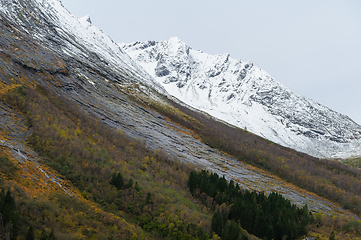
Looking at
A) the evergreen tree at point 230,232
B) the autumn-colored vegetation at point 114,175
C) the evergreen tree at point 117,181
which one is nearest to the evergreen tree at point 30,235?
the autumn-colored vegetation at point 114,175

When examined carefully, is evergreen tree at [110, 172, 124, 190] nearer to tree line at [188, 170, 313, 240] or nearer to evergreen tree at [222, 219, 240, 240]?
tree line at [188, 170, 313, 240]

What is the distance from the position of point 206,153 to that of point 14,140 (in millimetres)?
45261

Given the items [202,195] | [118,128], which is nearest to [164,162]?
[202,195]

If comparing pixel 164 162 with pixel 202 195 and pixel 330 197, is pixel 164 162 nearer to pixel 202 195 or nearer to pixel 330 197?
pixel 202 195

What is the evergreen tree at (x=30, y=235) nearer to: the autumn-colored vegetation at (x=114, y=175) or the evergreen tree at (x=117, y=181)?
the autumn-colored vegetation at (x=114, y=175)

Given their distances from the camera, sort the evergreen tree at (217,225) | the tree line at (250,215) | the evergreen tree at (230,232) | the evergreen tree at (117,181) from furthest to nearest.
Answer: the evergreen tree at (117,181)
the tree line at (250,215)
the evergreen tree at (217,225)
the evergreen tree at (230,232)

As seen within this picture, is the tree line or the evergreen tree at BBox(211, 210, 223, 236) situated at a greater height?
the tree line

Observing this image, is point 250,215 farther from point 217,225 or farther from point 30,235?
point 30,235

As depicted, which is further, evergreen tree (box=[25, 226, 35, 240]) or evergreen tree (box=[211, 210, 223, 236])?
evergreen tree (box=[211, 210, 223, 236])

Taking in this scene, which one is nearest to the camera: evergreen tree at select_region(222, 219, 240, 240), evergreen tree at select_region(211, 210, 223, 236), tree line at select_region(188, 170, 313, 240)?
evergreen tree at select_region(222, 219, 240, 240)

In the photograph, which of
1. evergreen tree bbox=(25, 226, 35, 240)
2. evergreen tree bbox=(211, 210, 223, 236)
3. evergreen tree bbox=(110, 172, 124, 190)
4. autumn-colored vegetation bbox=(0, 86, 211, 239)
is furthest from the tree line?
evergreen tree bbox=(25, 226, 35, 240)

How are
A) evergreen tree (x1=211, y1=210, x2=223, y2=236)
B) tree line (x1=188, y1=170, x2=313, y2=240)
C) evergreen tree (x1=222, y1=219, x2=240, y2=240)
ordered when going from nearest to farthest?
1. evergreen tree (x1=222, y1=219, x2=240, y2=240)
2. evergreen tree (x1=211, y1=210, x2=223, y2=236)
3. tree line (x1=188, y1=170, x2=313, y2=240)

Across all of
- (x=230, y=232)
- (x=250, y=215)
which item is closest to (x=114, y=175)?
(x=230, y=232)

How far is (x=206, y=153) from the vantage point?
60125 millimetres
